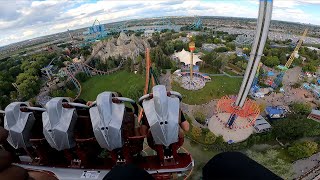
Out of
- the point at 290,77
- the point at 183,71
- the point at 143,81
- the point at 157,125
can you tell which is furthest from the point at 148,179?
the point at 290,77

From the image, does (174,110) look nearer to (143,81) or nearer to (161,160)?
(161,160)

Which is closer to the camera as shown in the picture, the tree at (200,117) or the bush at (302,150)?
→ the bush at (302,150)

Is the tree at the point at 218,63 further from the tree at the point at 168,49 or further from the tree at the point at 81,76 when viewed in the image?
the tree at the point at 81,76

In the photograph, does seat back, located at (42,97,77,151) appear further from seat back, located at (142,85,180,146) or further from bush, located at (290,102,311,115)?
bush, located at (290,102,311,115)

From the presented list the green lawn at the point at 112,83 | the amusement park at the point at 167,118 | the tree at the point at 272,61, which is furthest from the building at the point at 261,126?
the tree at the point at 272,61

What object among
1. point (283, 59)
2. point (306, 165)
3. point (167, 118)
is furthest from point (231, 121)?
point (283, 59)

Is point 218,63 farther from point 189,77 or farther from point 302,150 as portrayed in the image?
point 302,150
